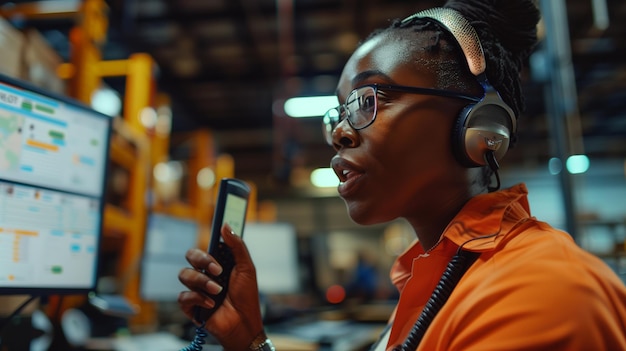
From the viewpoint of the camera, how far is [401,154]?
2.80ft

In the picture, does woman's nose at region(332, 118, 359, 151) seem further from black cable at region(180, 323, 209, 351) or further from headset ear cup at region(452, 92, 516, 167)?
black cable at region(180, 323, 209, 351)

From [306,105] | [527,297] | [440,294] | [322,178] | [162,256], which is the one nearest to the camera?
[527,297]

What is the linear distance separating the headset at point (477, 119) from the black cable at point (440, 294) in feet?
0.58

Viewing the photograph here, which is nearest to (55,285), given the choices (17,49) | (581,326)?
(17,49)

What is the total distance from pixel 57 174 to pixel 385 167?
2.56 feet

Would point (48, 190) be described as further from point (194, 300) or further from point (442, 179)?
point (442, 179)

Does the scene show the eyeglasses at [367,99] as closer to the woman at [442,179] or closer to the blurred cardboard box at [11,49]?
the woman at [442,179]

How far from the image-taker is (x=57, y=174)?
1154 millimetres

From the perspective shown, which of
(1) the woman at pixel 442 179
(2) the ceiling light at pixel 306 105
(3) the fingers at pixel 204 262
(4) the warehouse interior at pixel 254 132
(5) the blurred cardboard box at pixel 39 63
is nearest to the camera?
(1) the woman at pixel 442 179

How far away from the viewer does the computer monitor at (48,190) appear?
104 centimetres

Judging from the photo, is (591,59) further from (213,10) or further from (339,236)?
(339,236)

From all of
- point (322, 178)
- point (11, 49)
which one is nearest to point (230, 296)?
point (11, 49)

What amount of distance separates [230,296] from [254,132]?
390 inches

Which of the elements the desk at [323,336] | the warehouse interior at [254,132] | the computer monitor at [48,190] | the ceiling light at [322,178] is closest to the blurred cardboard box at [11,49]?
the warehouse interior at [254,132]
